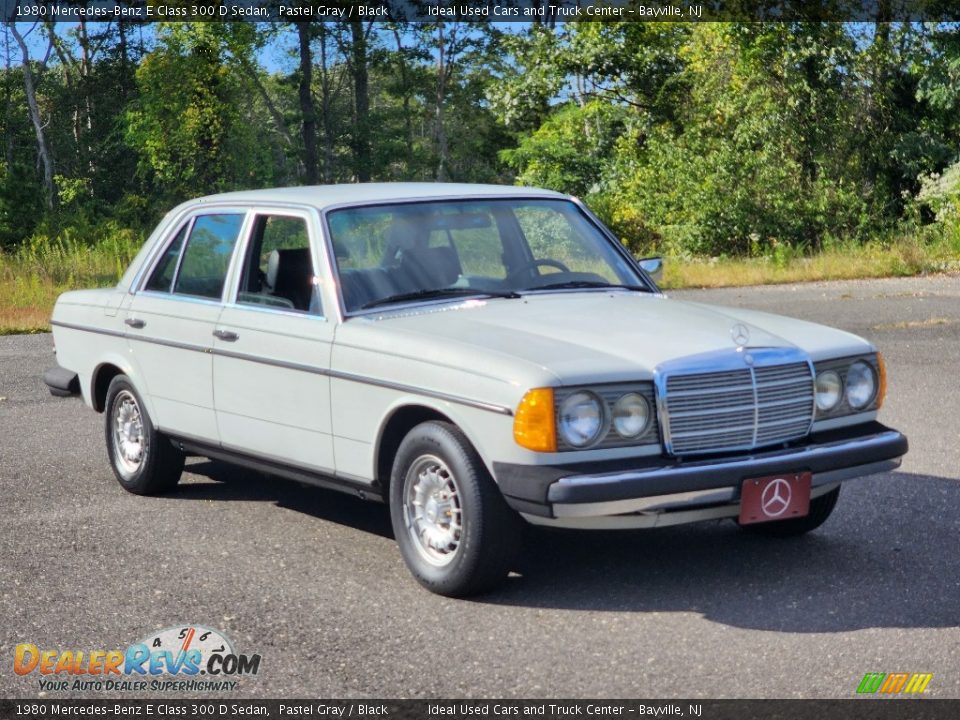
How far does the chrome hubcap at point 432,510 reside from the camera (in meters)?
5.41

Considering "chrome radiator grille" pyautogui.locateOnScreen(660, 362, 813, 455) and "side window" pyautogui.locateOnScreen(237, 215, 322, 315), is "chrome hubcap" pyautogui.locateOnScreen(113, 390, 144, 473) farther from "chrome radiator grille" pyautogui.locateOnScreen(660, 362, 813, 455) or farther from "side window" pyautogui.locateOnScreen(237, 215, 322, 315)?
"chrome radiator grille" pyautogui.locateOnScreen(660, 362, 813, 455)

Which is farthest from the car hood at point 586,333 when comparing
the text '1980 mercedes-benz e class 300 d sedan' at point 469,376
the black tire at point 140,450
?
the black tire at point 140,450

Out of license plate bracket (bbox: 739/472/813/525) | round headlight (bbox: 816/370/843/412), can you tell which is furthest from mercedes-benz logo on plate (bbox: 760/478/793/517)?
round headlight (bbox: 816/370/843/412)

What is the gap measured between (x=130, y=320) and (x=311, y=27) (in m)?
45.3

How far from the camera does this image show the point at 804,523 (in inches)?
249

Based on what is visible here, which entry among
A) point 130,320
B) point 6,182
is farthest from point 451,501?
Result: point 6,182

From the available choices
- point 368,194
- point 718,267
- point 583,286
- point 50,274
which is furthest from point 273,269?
point 718,267

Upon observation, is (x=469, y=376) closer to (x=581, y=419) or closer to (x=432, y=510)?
(x=581, y=419)

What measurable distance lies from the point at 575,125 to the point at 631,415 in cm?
3264

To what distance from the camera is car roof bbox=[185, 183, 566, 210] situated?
21.4ft

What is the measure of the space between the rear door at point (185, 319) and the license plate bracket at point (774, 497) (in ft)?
→ 9.22

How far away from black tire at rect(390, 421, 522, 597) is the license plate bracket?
2.91ft

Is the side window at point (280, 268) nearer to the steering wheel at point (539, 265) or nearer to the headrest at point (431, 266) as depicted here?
the headrest at point (431, 266)

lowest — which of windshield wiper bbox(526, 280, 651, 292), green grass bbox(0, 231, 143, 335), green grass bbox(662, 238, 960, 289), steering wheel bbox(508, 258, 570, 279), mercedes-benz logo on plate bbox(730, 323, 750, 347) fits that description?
green grass bbox(662, 238, 960, 289)
